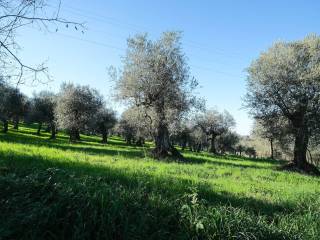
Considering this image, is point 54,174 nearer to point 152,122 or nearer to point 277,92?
point 152,122

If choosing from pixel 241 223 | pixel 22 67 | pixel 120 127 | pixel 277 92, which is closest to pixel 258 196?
pixel 241 223

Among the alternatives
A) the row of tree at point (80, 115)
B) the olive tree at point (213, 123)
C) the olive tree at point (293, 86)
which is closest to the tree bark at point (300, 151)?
the olive tree at point (293, 86)

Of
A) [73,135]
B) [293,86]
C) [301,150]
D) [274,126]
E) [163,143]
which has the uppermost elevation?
[293,86]

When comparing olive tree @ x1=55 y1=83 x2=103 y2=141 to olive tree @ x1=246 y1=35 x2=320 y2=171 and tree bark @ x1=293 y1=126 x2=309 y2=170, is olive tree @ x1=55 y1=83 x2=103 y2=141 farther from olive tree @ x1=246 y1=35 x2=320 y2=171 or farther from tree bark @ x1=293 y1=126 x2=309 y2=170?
tree bark @ x1=293 y1=126 x2=309 y2=170

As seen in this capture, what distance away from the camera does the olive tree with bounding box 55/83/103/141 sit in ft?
201

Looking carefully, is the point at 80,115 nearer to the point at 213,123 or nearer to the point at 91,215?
the point at 213,123

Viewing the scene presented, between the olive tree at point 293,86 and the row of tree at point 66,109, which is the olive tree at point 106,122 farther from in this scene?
the olive tree at point 293,86

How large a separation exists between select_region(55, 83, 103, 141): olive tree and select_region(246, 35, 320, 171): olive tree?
35.2 metres

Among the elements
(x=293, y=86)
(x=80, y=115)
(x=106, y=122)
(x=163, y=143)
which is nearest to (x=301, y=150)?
(x=293, y=86)

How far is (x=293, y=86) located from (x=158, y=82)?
1360cm

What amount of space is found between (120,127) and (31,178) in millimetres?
89306

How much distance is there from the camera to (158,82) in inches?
1256

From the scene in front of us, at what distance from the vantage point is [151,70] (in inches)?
1266

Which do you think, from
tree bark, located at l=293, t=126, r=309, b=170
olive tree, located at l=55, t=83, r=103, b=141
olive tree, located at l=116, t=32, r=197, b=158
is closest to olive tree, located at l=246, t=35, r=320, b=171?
tree bark, located at l=293, t=126, r=309, b=170
